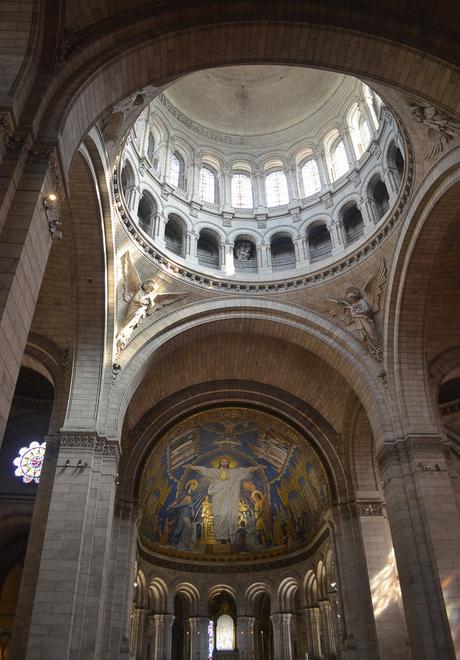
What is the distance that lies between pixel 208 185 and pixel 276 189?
9.01 feet

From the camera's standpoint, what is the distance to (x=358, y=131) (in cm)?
2039

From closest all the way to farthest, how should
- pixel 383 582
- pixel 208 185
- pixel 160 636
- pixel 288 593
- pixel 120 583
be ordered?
pixel 120 583
pixel 383 582
pixel 208 185
pixel 160 636
pixel 288 593

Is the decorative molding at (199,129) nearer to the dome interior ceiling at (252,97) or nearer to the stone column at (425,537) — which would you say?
the dome interior ceiling at (252,97)

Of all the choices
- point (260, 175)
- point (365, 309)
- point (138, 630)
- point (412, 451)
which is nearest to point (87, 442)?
point (412, 451)

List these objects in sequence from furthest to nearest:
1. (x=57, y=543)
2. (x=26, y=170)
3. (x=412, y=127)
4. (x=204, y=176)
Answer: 1. (x=204, y=176)
2. (x=412, y=127)
3. (x=57, y=543)
4. (x=26, y=170)

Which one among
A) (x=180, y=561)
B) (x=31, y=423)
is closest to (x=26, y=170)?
(x=31, y=423)

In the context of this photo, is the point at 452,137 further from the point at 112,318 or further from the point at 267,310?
the point at 112,318

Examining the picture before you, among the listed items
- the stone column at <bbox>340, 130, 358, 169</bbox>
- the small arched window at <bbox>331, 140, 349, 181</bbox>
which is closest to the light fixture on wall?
the stone column at <bbox>340, 130, 358, 169</bbox>

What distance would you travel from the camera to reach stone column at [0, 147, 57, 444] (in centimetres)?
686

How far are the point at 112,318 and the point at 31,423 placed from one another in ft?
29.8

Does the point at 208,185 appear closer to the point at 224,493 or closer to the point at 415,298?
the point at 415,298

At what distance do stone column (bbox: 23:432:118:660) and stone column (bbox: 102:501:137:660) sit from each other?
11.9 ft

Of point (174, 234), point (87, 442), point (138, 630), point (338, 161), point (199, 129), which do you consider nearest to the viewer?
point (87, 442)

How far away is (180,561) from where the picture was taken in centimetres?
2745
